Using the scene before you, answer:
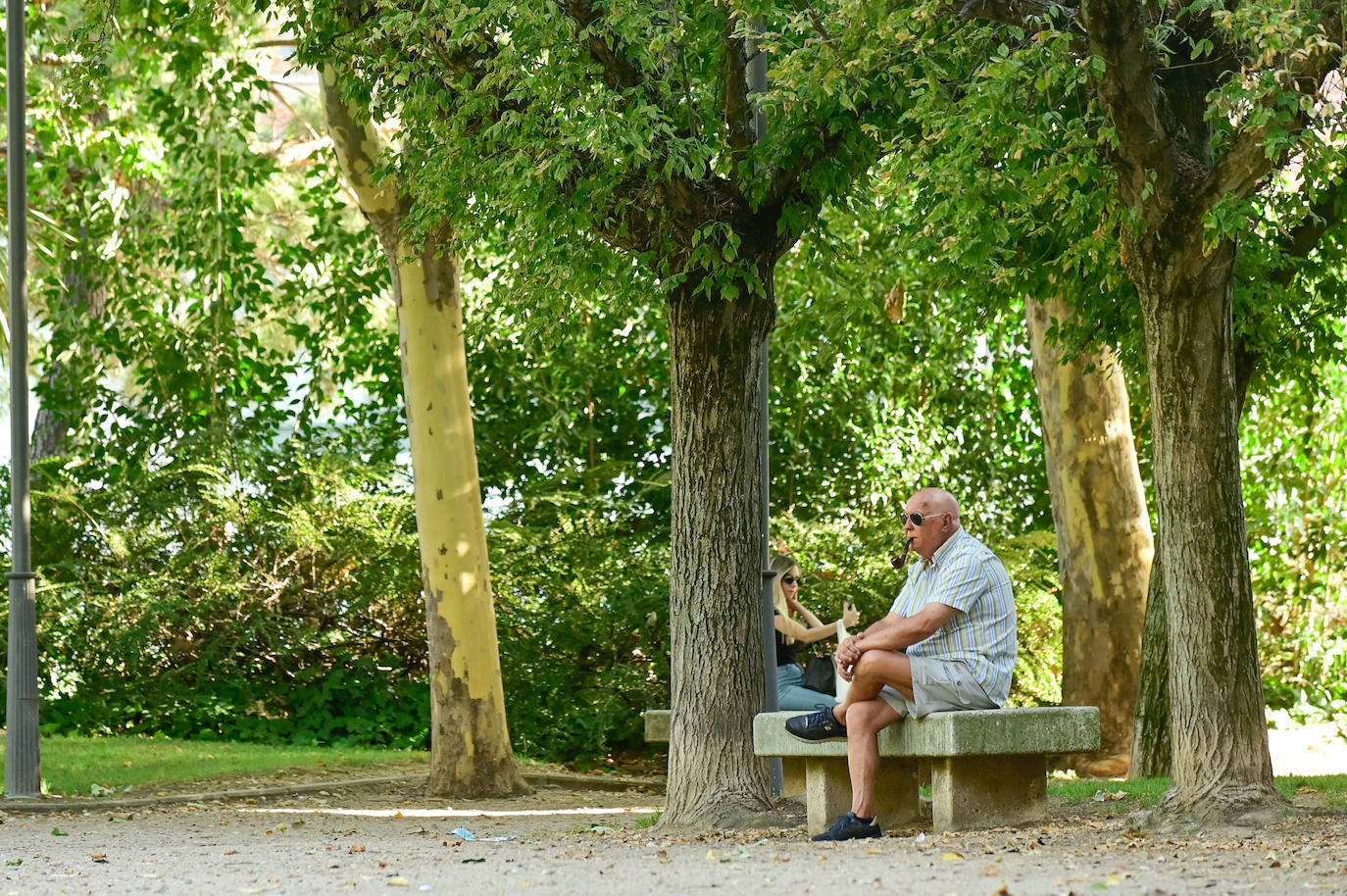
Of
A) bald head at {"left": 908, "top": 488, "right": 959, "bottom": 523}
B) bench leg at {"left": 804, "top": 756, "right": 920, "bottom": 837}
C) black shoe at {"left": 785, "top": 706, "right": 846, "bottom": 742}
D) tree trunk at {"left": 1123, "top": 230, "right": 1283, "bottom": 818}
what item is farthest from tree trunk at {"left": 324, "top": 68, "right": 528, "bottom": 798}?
tree trunk at {"left": 1123, "top": 230, "right": 1283, "bottom": 818}

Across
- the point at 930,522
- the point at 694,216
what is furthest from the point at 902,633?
the point at 694,216

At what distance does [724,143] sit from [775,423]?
876 centimetres

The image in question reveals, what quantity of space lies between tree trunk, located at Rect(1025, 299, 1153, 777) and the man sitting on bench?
253 inches

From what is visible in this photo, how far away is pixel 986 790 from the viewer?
7.29m

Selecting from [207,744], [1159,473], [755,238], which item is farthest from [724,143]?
[207,744]

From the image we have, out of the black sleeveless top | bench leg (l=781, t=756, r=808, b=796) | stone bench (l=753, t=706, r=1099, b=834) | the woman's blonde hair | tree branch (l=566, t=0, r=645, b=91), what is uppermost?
tree branch (l=566, t=0, r=645, b=91)

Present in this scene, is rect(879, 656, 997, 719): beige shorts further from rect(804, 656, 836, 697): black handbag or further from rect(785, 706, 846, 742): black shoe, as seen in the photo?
rect(804, 656, 836, 697): black handbag

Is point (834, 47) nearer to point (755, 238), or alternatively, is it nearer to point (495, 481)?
point (755, 238)

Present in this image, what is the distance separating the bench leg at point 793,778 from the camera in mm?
9062

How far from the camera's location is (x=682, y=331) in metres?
8.33

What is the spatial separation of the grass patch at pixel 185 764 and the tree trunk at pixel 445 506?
4.31ft

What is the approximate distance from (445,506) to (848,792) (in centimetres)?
458

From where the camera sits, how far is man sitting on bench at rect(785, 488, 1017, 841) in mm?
6930

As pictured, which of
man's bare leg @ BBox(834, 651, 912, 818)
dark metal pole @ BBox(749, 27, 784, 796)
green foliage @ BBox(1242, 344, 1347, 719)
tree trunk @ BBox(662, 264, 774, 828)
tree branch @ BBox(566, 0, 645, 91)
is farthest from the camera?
green foliage @ BBox(1242, 344, 1347, 719)
